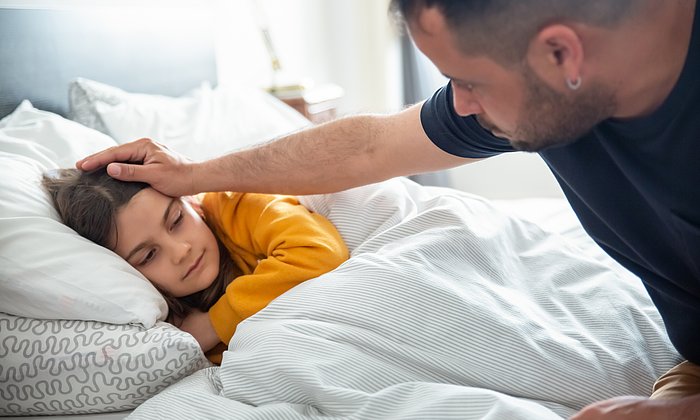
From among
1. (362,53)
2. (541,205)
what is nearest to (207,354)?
(541,205)

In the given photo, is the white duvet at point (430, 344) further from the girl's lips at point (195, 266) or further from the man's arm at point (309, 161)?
the girl's lips at point (195, 266)

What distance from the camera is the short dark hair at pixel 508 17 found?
89 cm

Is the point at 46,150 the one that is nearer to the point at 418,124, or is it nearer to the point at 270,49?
the point at 418,124

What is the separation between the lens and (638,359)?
1156 mm

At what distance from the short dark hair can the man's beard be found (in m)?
0.04

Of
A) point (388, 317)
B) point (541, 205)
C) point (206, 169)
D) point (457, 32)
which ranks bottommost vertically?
point (541, 205)

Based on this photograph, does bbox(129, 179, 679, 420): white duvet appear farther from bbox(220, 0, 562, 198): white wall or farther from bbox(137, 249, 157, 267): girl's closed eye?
bbox(220, 0, 562, 198): white wall

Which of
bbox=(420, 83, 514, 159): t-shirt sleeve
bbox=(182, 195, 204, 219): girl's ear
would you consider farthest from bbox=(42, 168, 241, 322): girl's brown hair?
bbox=(420, 83, 514, 159): t-shirt sleeve

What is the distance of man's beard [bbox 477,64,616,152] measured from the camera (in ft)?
3.10

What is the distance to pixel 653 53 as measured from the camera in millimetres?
944

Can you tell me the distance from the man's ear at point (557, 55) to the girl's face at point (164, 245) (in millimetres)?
710

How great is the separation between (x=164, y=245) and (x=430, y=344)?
53 cm

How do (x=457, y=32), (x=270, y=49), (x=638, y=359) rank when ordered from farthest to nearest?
(x=270, y=49), (x=638, y=359), (x=457, y=32)

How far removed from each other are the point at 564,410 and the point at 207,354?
639mm
